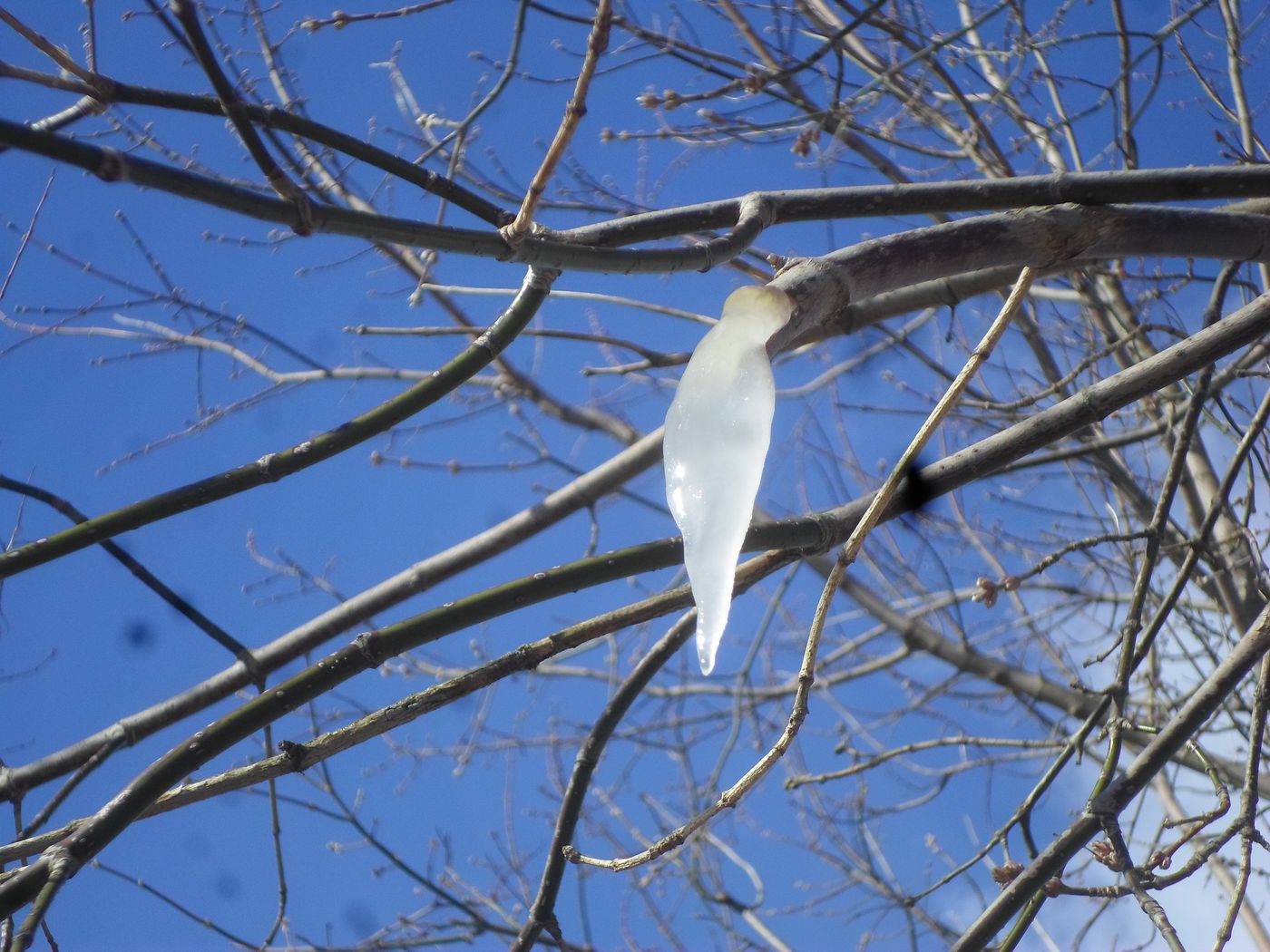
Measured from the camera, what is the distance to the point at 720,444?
37.4 inches

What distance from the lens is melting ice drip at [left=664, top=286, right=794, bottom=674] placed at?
3.01 ft

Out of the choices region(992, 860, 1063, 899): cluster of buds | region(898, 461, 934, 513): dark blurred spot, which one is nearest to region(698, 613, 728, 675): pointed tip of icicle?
region(898, 461, 934, 513): dark blurred spot

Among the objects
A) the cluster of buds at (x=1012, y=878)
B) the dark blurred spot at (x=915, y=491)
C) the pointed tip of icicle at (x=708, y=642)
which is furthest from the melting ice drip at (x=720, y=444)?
the cluster of buds at (x=1012, y=878)

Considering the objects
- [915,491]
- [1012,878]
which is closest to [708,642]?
[915,491]

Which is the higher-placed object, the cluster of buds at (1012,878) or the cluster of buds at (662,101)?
the cluster of buds at (662,101)

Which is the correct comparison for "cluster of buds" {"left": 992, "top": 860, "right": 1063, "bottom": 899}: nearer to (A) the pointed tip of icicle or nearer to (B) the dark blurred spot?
(B) the dark blurred spot

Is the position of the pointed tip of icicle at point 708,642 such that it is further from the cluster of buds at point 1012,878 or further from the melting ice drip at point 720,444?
the cluster of buds at point 1012,878

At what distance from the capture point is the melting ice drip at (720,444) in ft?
3.01

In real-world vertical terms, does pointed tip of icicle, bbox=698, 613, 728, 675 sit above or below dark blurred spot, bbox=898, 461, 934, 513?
below

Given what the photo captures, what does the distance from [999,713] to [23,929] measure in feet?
10.8

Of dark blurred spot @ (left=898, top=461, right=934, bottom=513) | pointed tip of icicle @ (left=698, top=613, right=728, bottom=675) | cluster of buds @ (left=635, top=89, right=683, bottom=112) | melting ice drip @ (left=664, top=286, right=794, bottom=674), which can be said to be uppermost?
cluster of buds @ (left=635, top=89, right=683, bottom=112)

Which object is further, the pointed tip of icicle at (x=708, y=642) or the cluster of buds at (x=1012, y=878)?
Result: the cluster of buds at (x=1012, y=878)

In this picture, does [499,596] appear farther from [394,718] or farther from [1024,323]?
[1024,323]

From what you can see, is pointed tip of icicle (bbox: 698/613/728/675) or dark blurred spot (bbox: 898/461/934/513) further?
dark blurred spot (bbox: 898/461/934/513)
